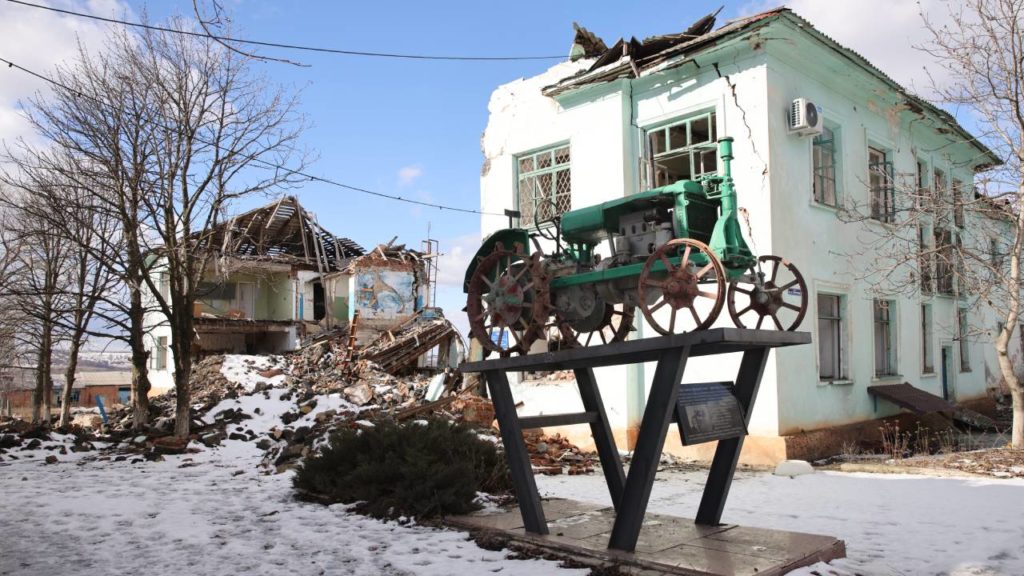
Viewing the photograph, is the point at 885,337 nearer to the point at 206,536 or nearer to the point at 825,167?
the point at 825,167

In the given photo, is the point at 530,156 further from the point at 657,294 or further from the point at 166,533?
the point at 166,533

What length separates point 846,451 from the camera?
41.2 feet

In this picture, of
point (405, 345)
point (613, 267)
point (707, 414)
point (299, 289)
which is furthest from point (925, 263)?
point (299, 289)

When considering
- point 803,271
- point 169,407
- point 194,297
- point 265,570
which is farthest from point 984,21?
point 169,407

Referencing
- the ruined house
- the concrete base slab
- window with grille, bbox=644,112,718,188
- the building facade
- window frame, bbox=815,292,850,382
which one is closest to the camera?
the concrete base slab

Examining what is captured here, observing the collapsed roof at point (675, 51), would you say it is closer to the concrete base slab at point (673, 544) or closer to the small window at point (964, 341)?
the small window at point (964, 341)

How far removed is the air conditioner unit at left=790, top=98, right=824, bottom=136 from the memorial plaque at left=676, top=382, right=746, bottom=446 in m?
7.58

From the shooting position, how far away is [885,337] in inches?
Result: 579

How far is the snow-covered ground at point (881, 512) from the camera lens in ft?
18.3

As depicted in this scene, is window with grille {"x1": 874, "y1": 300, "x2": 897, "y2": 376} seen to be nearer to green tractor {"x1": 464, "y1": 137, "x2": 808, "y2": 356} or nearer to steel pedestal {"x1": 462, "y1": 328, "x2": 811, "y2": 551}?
green tractor {"x1": 464, "y1": 137, "x2": 808, "y2": 356}

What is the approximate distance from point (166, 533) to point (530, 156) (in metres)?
10.3

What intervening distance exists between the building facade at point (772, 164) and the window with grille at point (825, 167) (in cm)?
3

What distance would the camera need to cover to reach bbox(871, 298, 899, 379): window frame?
14.5 meters

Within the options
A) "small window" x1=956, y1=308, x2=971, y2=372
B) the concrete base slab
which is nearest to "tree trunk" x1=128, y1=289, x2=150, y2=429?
the concrete base slab
